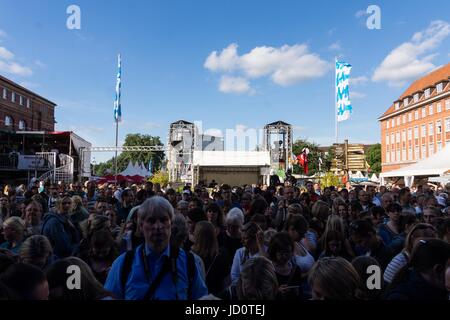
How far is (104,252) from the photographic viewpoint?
11.6 ft

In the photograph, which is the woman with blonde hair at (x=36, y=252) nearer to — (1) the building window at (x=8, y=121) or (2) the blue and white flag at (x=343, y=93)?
(2) the blue and white flag at (x=343, y=93)

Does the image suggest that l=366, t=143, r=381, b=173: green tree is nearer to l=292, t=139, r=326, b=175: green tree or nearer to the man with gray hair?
l=292, t=139, r=326, b=175: green tree

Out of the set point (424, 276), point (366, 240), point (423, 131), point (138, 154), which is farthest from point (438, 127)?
point (138, 154)

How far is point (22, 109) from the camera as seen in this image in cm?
5034

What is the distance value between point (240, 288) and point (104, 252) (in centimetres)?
166

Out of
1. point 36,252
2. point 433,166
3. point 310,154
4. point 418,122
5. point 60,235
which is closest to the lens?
point 36,252

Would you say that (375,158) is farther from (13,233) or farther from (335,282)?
(335,282)

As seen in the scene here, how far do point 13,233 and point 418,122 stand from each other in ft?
212

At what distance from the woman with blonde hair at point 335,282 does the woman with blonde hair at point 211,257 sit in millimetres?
1390

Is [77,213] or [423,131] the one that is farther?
[423,131]

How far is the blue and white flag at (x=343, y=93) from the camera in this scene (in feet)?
52.9

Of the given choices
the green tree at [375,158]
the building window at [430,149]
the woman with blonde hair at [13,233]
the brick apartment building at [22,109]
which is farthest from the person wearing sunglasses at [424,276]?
the green tree at [375,158]
